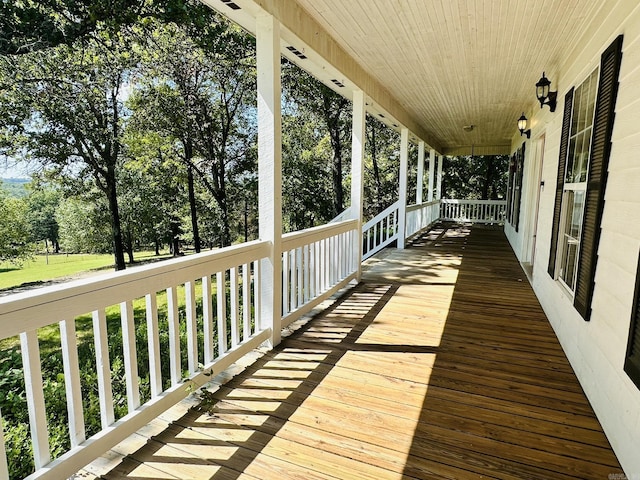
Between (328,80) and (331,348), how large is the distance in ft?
9.39

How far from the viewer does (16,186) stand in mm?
10195

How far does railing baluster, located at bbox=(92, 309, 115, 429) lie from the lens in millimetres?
1701

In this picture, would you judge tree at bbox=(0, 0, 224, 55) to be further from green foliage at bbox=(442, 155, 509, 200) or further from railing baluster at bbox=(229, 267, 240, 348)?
green foliage at bbox=(442, 155, 509, 200)

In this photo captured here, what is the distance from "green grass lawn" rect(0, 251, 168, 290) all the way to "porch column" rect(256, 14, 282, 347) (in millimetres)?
8354

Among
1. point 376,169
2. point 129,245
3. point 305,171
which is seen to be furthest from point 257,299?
point 376,169

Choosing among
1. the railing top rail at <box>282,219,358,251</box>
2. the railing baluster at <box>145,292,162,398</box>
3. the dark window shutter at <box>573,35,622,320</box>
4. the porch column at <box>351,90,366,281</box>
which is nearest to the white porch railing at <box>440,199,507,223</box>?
the porch column at <box>351,90,366,281</box>

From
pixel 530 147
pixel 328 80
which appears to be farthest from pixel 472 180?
pixel 328 80

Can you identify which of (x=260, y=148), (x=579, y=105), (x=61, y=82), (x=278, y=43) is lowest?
(x=260, y=148)

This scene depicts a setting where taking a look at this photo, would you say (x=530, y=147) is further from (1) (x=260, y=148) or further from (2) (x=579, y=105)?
(1) (x=260, y=148)

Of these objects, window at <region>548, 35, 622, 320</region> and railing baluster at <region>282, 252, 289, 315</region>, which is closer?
window at <region>548, 35, 622, 320</region>

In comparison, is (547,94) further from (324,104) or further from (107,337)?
(324,104)

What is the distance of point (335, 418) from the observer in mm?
2148

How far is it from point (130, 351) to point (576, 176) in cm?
336

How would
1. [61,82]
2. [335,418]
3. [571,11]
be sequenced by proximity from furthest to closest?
[61,82], [571,11], [335,418]
